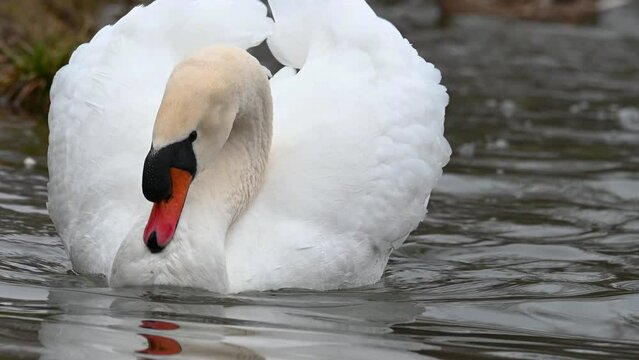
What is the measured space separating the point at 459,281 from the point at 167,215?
5.66ft

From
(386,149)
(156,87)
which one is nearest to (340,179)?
(386,149)

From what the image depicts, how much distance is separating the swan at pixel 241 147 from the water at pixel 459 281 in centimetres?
17

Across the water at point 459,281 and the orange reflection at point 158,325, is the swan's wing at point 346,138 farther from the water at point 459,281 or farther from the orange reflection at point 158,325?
the orange reflection at point 158,325

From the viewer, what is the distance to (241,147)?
267 inches

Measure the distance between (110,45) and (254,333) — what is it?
2507 millimetres

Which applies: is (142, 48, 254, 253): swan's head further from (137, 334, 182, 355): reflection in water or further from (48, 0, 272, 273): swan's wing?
(137, 334, 182, 355): reflection in water

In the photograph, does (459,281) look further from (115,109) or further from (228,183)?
(115,109)

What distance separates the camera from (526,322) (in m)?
6.00

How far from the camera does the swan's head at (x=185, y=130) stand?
5.82 m

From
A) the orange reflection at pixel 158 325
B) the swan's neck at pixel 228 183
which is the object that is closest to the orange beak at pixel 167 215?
the swan's neck at pixel 228 183

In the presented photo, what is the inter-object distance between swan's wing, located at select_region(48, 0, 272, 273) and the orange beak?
1.07 feet

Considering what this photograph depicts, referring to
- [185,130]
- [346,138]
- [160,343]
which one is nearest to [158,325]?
[160,343]

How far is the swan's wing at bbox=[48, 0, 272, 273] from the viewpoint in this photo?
6.66 m

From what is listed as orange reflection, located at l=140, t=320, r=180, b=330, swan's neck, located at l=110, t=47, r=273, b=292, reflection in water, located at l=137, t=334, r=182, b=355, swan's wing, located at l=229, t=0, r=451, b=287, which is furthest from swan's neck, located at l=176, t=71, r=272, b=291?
reflection in water, located at l=137, t=334, r=182, b=355
